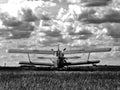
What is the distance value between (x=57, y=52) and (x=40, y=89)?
49188mm

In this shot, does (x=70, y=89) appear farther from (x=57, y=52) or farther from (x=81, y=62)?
(x=81, y=62)

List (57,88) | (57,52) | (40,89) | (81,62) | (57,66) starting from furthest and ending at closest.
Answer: (81,62), (57,52), (57,66), (57,88), (40,89)

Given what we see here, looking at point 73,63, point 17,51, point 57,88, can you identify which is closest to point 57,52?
point 73,63

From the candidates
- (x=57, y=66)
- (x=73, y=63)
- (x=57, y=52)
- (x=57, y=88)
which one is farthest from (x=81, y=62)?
(x=57, y=88)

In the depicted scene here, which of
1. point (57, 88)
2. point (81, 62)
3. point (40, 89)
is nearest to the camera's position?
point (40, 89)

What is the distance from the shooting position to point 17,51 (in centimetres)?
6481

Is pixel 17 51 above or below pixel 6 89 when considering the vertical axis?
below

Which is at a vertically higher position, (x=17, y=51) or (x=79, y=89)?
(x=79, y=89)

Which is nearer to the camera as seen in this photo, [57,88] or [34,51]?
[57,88]

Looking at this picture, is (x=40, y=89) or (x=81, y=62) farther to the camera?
(x=81, y=62)

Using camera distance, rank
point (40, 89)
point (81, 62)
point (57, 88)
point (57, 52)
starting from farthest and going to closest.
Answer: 1. point (81, 62)
2. point (57, 52)
3. point (57, 88)
4. point (40, 89)

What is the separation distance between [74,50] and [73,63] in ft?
9.62

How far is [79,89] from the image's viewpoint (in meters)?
11.1

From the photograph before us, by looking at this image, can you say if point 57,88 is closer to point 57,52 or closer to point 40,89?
point 40,89
